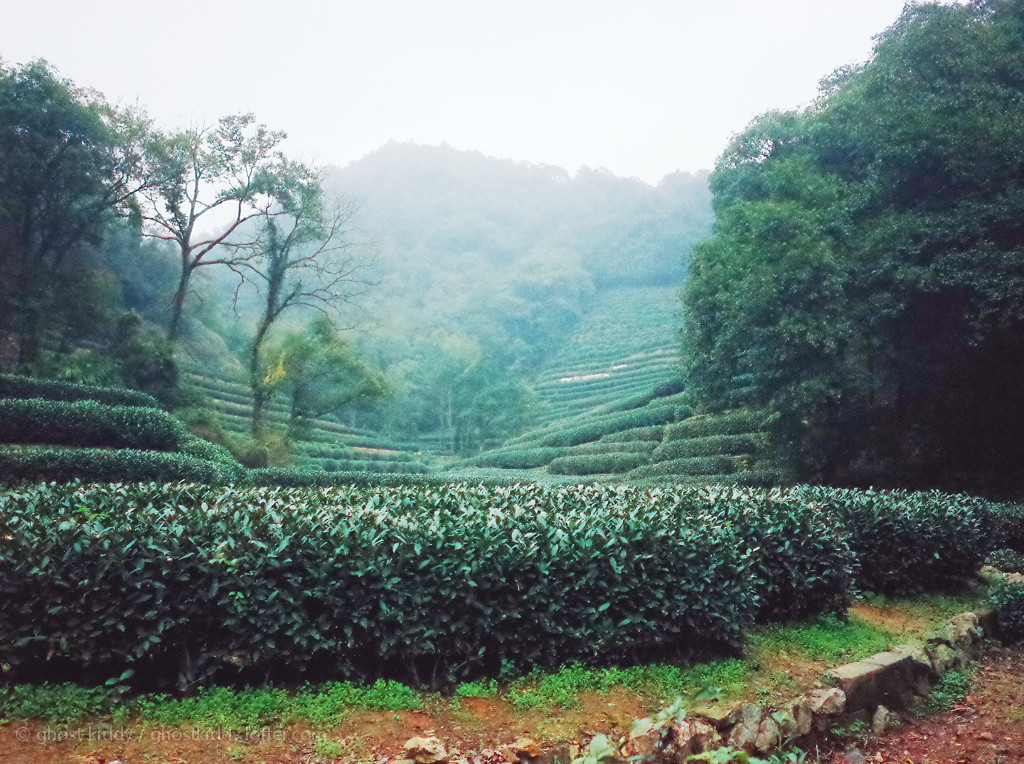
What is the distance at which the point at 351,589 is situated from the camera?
3883 millimetres

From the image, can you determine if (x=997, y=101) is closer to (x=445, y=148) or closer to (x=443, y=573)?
(x=443, y=573)

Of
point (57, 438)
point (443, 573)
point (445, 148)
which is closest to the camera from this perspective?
point (443, 573)

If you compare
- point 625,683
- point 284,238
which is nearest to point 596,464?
point 284,238

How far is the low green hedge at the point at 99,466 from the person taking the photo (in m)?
10.1

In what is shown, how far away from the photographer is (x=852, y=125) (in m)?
15.3

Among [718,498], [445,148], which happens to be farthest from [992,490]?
[445,148]

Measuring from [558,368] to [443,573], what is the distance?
4571cm

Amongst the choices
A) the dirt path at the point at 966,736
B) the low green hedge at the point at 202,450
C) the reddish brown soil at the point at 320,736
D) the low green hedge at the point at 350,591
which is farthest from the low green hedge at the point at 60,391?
the dirt path at the point at 966,736

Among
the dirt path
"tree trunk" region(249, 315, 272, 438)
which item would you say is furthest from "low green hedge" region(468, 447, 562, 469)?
the dirt path

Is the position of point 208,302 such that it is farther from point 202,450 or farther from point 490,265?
point 490,265

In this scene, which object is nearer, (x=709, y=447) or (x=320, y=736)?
(x=320, y=736)

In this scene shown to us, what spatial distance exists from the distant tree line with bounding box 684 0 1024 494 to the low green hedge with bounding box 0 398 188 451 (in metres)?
12.8

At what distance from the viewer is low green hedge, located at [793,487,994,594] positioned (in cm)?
718

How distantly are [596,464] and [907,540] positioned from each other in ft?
48.0
